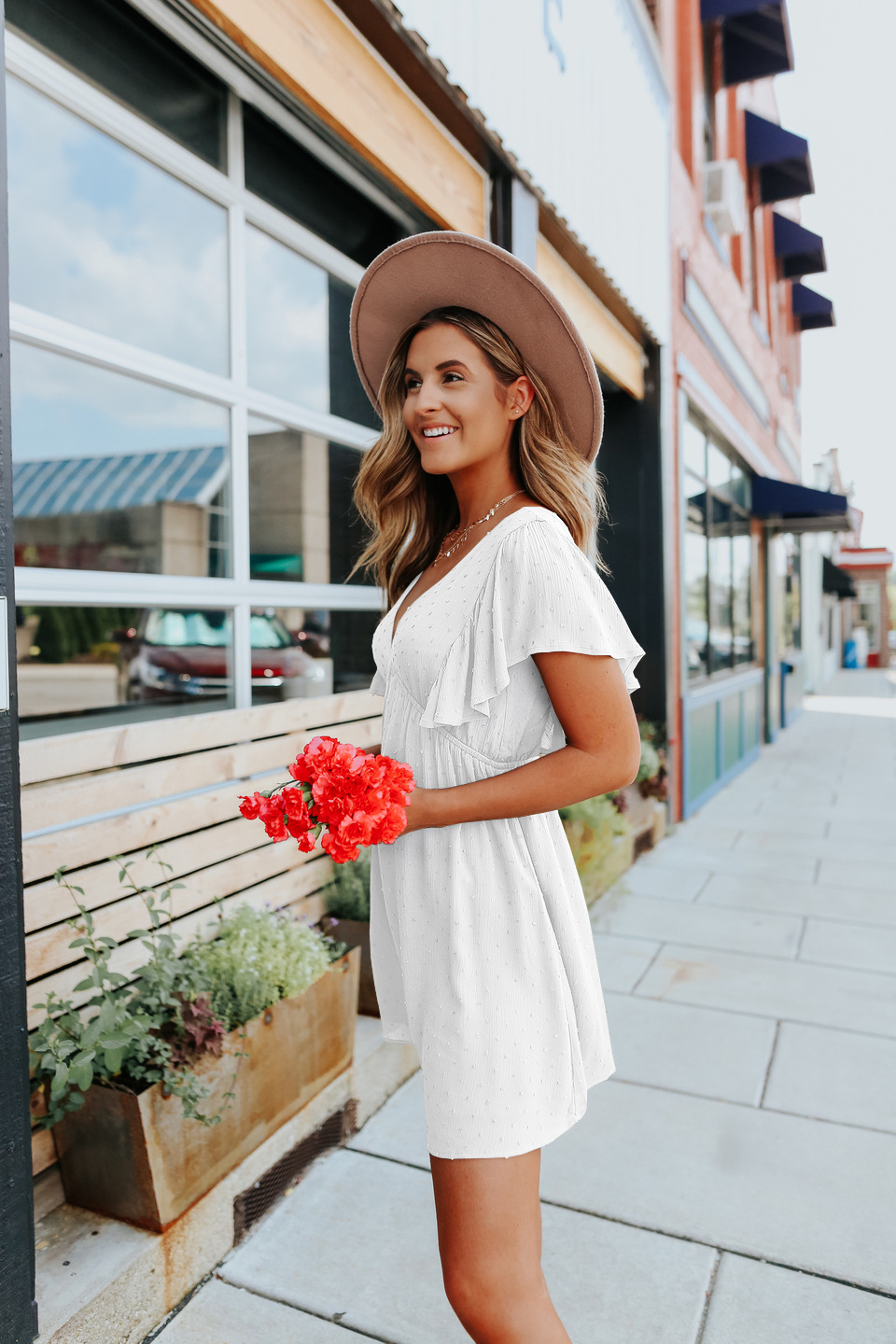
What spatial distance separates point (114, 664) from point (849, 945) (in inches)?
330

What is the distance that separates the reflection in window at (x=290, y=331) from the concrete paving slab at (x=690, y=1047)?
284cm

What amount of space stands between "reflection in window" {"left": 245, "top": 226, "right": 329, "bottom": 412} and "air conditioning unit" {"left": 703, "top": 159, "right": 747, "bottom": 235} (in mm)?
6233

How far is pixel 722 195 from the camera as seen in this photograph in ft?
27.8

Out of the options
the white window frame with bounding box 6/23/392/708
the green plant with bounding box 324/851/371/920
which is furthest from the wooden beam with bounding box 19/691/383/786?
the green plant with bounding box 324/851/371/920

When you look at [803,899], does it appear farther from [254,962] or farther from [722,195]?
[722,195]

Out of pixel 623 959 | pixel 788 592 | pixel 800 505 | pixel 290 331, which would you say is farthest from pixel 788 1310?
pixel 788 592

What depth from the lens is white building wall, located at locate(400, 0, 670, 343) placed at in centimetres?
350

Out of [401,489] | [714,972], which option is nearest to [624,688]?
[401,489]

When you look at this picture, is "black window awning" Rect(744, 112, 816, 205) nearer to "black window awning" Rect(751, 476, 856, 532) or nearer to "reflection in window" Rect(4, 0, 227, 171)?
"black window awning" Rect(751, 476, 856, 532)

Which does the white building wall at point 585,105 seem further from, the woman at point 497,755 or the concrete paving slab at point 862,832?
the concrete paving slab at point 862,832

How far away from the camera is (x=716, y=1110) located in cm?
304

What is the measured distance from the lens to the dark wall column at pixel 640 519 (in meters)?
6.86

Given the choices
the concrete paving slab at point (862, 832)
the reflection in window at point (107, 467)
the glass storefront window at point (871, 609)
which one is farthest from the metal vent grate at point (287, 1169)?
the glass storefront window at point (871, 609)

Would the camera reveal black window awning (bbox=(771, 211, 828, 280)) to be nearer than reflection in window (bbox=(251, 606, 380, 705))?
No
